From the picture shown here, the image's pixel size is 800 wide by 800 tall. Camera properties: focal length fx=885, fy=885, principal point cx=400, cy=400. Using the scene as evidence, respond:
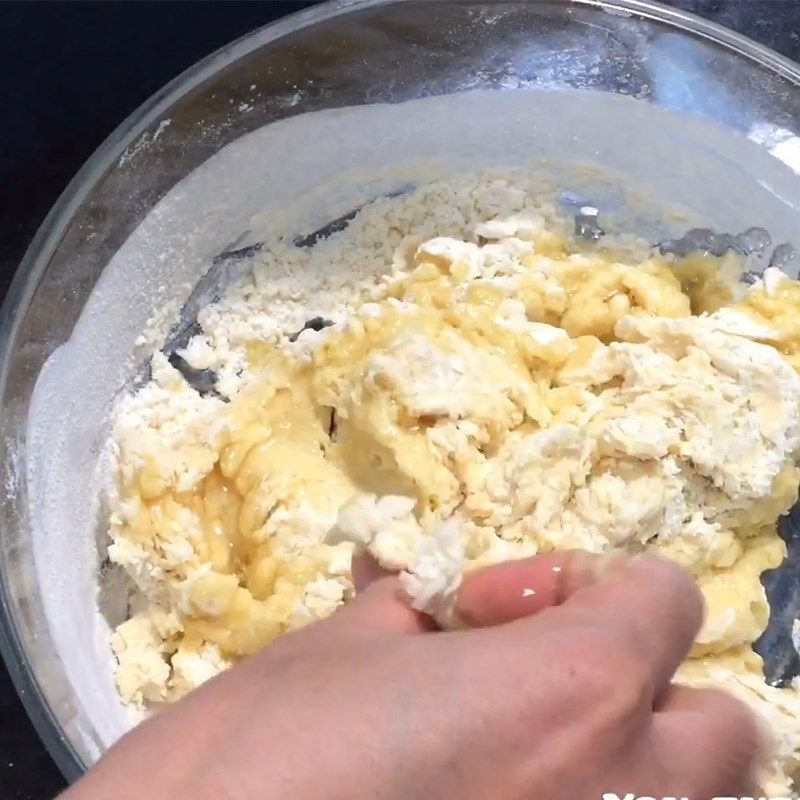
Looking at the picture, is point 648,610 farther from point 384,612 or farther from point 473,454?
point 473,454

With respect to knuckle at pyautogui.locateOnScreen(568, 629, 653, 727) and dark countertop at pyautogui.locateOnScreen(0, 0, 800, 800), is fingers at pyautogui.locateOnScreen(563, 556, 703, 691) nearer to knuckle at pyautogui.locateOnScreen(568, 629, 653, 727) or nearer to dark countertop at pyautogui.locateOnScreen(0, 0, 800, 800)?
knuckle at pyautogui.locateOnScreen(568, 629, 653, 727)

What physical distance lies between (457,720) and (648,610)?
184 millimetres

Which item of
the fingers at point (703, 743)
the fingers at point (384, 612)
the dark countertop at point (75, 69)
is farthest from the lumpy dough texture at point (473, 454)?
the dark countertop at point (75, 69)

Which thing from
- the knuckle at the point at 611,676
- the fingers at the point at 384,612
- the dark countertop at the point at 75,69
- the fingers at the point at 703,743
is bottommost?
the fingers at the point at 384,612

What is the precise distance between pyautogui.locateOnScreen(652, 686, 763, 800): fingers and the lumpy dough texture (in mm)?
186

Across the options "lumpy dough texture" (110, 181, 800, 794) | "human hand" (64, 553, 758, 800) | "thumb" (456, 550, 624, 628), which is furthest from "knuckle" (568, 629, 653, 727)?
"lumpy dough texture" (110, 181, 800, 794)

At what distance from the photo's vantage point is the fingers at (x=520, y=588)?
0.77 m

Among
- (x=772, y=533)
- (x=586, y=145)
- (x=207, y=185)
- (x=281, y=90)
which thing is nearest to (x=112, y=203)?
(x=207, y=185)

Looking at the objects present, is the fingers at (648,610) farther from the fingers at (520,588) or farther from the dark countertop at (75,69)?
the dark countertop at (75,69)

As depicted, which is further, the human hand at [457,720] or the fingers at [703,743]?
the fingers at [703,743]

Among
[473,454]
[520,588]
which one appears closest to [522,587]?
[520,588]

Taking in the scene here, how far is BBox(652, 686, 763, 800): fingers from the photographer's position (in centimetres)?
67

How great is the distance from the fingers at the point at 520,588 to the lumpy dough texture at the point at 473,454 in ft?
0.32

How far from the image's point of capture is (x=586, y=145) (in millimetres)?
1153
